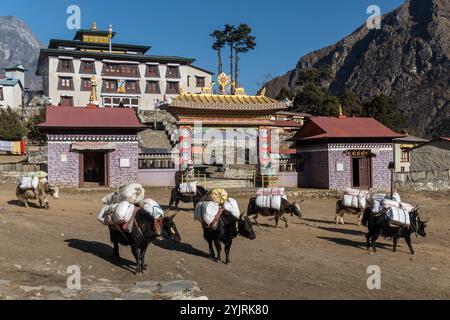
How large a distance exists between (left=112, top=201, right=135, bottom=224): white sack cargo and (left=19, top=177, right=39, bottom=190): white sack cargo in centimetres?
854

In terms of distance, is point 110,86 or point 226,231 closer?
point 226,231

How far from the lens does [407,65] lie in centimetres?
11788

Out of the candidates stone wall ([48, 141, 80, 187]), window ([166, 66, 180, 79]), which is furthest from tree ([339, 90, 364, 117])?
stone wall ([48, 141, 80, 187])

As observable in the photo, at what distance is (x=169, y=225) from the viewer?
32.2 ft

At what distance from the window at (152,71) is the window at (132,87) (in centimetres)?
218

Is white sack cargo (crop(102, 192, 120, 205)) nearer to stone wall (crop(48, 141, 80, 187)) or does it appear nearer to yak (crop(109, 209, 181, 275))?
yak (crop(109, 209, 181, 275))

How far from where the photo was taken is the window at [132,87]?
60.8m

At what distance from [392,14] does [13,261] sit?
498 feet

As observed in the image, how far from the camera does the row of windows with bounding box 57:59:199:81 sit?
58.2 meters

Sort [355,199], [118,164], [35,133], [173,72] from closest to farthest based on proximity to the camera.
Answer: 1. [355,199]
2. [118,164]
3. [35,133]
4. [173,72]

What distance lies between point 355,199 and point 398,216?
435cm

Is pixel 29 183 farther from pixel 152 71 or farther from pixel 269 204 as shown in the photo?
pixel 152 71

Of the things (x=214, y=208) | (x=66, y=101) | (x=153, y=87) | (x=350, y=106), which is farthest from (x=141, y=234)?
(x=350, y=106)

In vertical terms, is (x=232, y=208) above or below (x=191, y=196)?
above
